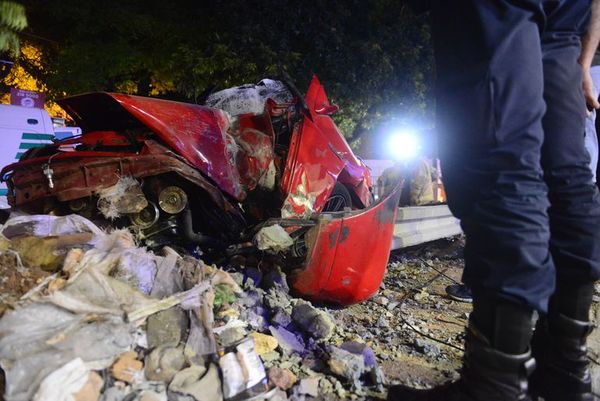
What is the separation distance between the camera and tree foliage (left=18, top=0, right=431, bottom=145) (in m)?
6.84

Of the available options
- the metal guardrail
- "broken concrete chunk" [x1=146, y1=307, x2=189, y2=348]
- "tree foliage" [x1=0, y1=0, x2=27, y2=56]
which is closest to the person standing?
"broken concrete chunk" [x1=146, y1=307, x2=189, y2=348]

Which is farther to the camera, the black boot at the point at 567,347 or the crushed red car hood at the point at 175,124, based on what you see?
the crushed red car hood at the point at 175,124


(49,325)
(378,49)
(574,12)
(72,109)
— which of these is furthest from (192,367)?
(378,49)

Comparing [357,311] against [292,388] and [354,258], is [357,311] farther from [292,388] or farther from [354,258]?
[292,388]

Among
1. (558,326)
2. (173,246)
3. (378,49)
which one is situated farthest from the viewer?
(378,49)

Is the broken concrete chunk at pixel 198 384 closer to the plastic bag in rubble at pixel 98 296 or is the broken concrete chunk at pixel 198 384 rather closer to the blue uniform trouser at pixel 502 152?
the plastic bag in rubble at pixel 98 296

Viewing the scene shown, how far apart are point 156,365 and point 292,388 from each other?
49cm

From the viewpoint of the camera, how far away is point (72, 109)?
263cm

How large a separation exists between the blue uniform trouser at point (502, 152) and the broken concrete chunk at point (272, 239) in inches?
53.0

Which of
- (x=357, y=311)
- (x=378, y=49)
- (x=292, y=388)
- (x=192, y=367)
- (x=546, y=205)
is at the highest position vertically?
(x=378, y=49)

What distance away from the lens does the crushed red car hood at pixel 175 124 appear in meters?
2.40

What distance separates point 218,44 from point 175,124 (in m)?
5.45

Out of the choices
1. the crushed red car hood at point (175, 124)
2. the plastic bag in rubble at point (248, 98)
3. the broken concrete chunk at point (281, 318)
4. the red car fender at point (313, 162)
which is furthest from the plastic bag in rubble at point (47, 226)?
the plastic bag in rubble at point (248, 98)

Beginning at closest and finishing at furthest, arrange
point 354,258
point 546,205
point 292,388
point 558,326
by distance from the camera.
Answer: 1. point 546,205
2. point 558,326
3. point 292,388
4. point 354,258
